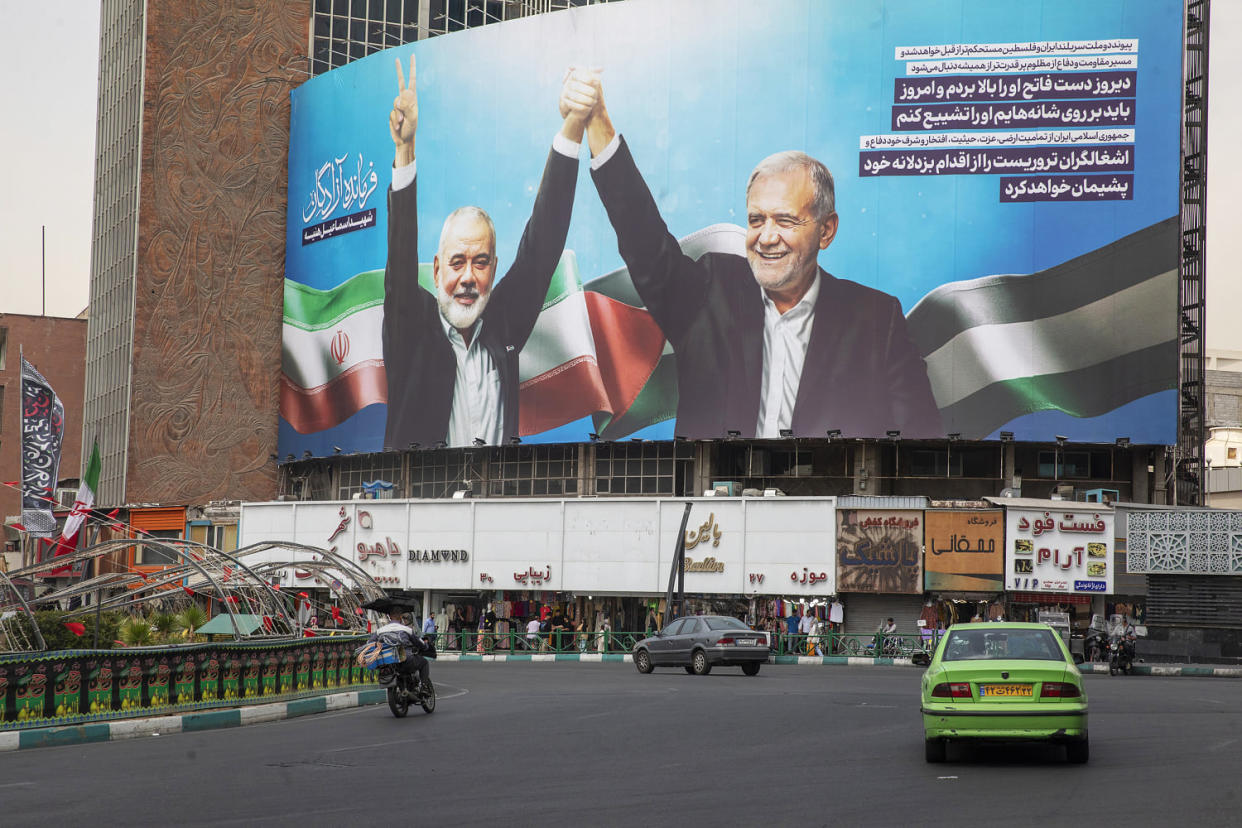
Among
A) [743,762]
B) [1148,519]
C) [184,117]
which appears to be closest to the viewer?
[743,762]

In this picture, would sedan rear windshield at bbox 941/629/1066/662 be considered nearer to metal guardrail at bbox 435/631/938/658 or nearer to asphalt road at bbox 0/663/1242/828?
asphalt road at bbox 0/663/1242/828

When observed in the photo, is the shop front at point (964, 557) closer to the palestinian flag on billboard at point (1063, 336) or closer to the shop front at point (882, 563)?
the shop front at point (882, 563)

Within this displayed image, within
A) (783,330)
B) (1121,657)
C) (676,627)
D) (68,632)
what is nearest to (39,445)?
(68,632)

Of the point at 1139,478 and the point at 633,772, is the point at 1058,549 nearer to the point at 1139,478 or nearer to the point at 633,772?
the point at 1139,478

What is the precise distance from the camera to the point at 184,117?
224 feet

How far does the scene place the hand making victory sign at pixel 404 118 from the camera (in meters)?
61.0

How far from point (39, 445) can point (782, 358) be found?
92.3 ft

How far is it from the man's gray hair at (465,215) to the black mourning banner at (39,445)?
2859cm

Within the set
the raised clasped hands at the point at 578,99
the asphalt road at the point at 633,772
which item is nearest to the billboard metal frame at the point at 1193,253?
the raised clasped hands at the point at 578,99

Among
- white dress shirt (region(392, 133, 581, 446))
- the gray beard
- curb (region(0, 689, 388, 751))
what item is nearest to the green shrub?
curb (region(0, 689, 388, 751))

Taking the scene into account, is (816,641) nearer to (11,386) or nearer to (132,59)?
(132,59)

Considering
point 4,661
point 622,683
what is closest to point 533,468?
point 622,683

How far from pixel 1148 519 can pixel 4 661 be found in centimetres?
2920

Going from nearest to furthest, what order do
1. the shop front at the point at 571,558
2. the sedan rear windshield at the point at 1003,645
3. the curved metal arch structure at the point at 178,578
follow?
the sedan rear windshield at the point at 1003,645
the curved metal arch structure at the point at 178,578
the shop front at the point at 571,558
